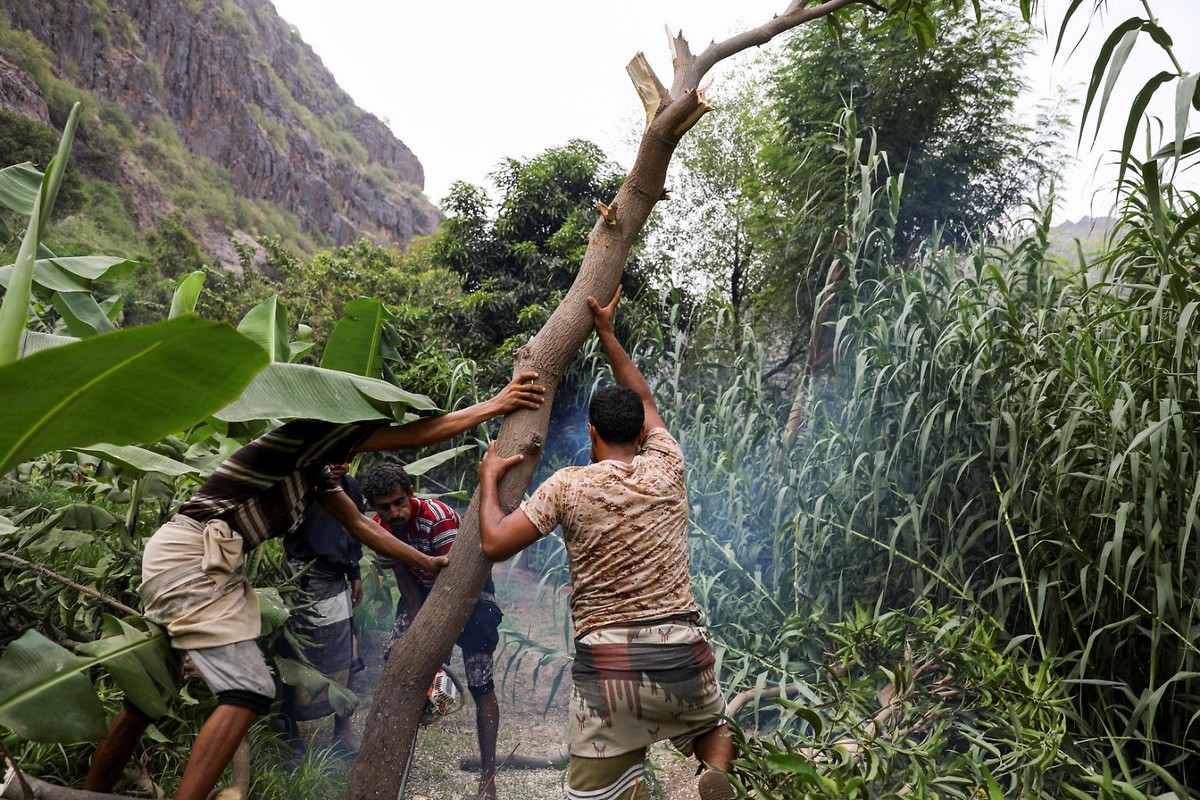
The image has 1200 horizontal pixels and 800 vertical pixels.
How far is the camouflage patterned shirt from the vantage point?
2088mm

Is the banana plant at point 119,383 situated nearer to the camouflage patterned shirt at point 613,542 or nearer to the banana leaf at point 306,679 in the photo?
the camouflage patterned shirt at point 613,542

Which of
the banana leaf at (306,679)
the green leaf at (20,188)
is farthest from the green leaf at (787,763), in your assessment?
Result: the green leaf at (20,188)

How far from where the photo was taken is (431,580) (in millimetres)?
3207

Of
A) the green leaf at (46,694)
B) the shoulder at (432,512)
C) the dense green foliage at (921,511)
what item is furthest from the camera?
the shoulder at (432,512)

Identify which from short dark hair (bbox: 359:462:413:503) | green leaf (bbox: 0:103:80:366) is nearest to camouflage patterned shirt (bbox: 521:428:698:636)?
green leaf (bbox: 0:103:80:366)

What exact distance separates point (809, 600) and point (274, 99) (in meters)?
43.4

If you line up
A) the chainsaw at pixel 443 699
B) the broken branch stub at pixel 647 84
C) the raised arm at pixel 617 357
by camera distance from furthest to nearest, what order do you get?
the chainsaw at pixel 443 699 → the broken branch stub at pixel 647 84 → the raised arm at pixel 617 357

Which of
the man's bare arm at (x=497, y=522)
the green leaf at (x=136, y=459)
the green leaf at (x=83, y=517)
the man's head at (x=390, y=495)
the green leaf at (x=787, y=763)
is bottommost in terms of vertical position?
the green leaf at (x=787, y=763)

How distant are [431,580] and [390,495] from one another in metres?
0.38

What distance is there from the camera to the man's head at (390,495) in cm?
325

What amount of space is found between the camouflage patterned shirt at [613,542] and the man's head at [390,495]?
1319mm

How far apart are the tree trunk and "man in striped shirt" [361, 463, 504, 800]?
101cm

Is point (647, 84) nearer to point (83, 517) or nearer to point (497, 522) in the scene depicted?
point (497, 522)

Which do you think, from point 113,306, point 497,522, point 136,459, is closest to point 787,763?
point 497,522
